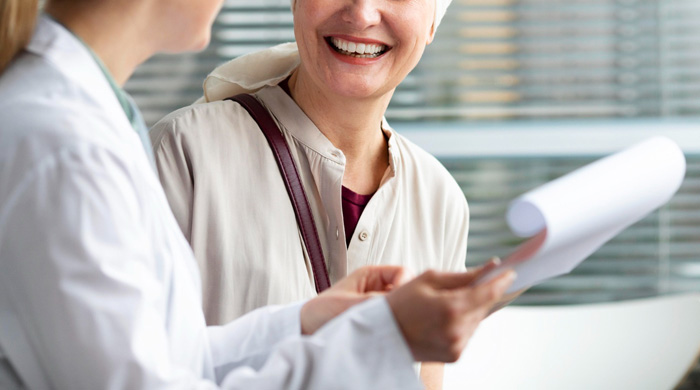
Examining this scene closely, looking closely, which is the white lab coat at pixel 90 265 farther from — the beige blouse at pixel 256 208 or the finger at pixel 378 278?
the beige blouse at pixel 256 208

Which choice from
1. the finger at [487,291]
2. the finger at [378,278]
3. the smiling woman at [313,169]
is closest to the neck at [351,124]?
the smiling woman at [313,169]

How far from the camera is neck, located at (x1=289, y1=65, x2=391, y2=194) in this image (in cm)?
154

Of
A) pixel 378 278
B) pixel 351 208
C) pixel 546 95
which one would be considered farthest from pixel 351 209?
pixel 546 95

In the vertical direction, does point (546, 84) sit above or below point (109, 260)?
below

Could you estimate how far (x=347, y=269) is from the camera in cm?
149

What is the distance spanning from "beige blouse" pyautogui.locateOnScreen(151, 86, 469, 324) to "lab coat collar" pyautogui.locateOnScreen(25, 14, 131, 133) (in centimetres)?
57

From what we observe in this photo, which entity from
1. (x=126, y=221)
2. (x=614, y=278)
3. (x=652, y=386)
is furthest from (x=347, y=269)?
(x=614, y=278)

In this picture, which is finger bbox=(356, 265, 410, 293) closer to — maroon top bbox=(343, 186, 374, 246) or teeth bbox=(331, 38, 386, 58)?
maroon top bbox=(343, 186, 374, 246)

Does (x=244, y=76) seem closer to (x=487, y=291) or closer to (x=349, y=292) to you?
(x=349, y=292)

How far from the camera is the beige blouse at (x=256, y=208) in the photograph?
1.40 m

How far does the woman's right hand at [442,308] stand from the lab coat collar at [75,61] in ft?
1.17

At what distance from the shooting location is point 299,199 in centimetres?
146

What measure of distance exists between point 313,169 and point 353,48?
0.25 m

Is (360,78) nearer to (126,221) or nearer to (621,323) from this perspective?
(126,221)
